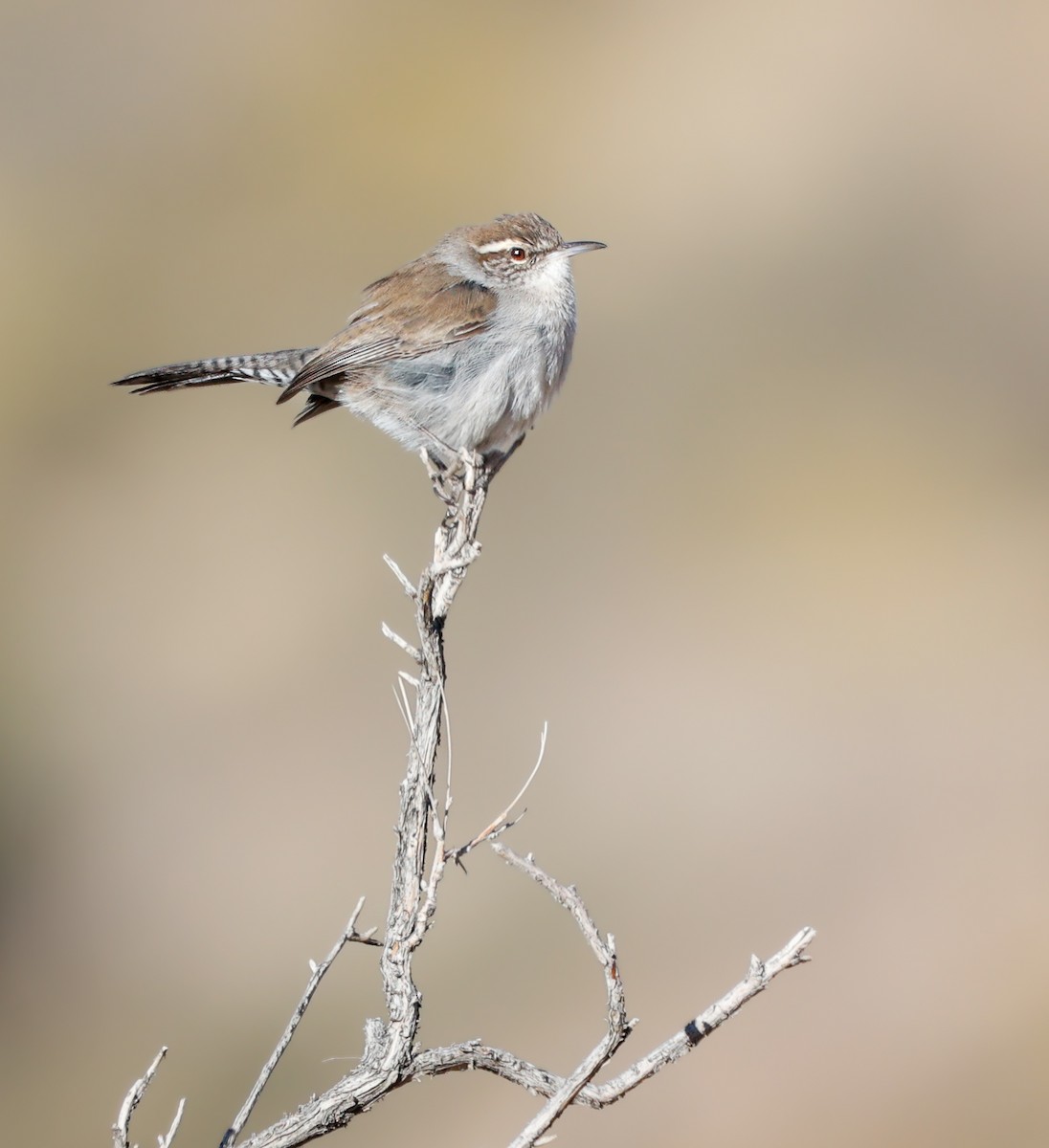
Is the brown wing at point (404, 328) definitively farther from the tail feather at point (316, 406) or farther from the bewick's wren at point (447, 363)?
the tail feather at point (316, 406)

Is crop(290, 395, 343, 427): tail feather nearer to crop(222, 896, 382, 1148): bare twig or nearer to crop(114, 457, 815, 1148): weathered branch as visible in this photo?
crop(114, 457, 815, 1148): weathered branch

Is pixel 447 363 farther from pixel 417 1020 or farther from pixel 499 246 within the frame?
pixel 417 1020

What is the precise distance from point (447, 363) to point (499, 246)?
0.86 m

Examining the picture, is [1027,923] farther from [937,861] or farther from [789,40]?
[789,40]

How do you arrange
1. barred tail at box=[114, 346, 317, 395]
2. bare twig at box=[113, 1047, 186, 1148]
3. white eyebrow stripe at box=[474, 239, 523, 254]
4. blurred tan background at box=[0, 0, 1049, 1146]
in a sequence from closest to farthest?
bare twig at box=[113, 1047, 186, 1148]
barred tail at box=[114, 346, 317, 395]
white eyebrow stripe at box=[474, 239, 523, 254]
blurred tan background at box=[0, 0, 1049, 1146]

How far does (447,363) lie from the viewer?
6.21 meters

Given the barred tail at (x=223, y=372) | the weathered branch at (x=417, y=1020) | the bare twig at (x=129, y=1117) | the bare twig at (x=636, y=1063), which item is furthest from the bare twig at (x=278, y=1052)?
the barred tail at (x=223, y=372)

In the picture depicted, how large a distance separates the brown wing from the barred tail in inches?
7.2

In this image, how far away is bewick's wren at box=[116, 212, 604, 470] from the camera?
612 cm

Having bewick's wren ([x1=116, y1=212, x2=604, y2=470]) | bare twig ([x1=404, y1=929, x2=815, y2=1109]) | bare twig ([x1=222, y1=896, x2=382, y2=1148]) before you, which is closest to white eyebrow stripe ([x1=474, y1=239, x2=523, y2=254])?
bewick's wren ([x1=116, y1=212, x2=604, y2=470])

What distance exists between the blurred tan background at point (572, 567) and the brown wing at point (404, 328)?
6815mm

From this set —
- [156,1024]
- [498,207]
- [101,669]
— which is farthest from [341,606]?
[498,207]

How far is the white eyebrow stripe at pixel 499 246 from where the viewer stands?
6.71 metres

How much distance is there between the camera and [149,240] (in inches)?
795
